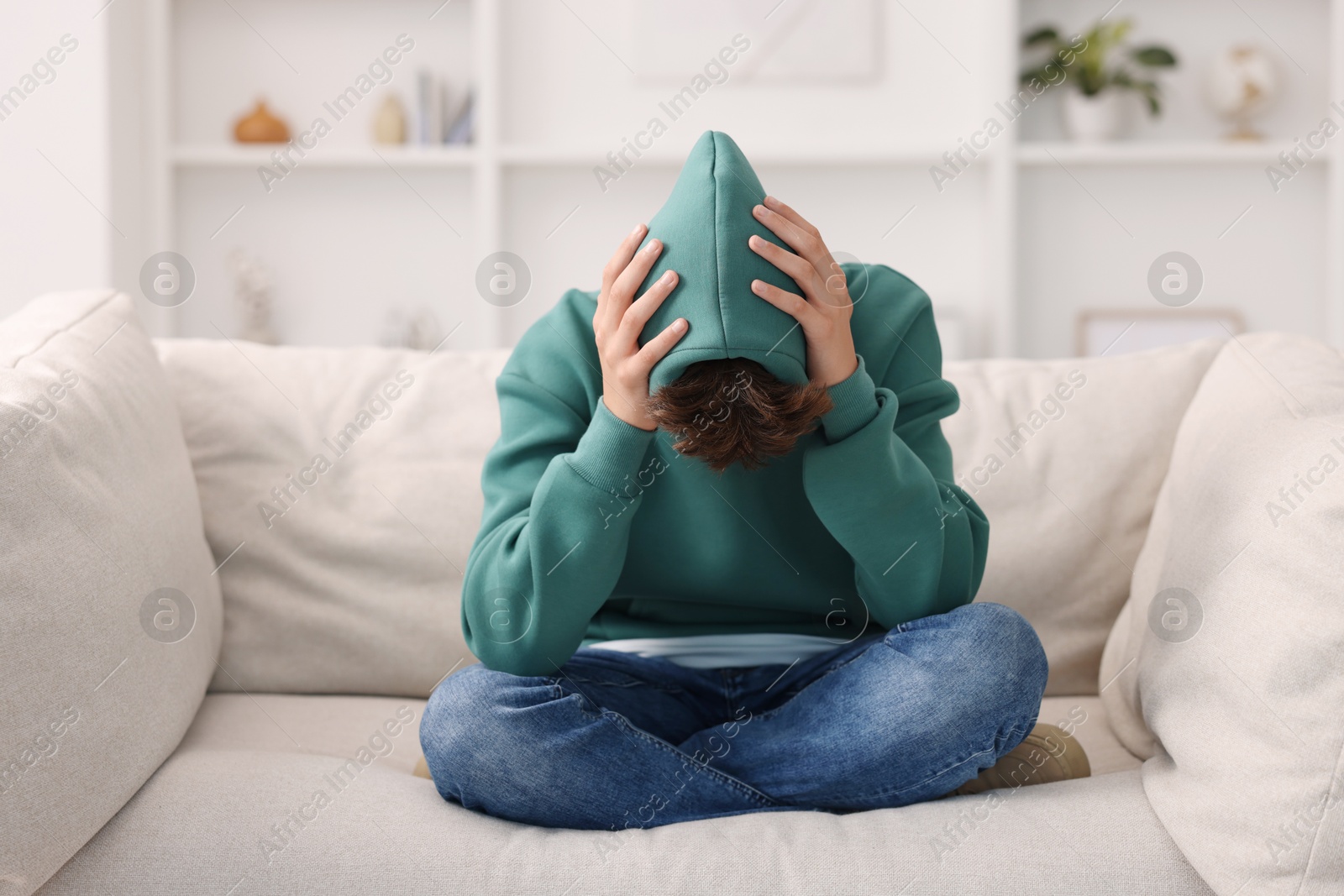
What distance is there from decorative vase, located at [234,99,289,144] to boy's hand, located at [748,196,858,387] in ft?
6.97

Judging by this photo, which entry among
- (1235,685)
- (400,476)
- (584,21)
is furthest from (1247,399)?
(584,21)

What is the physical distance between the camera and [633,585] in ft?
3.44

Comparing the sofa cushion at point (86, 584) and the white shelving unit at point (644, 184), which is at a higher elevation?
the white shelving unit at point (644, 184)

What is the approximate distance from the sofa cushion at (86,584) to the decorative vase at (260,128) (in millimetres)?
1580

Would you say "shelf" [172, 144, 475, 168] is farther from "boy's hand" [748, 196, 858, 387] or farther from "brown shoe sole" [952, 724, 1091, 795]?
"brown shoe sole" [952, 724, 1091, 795]

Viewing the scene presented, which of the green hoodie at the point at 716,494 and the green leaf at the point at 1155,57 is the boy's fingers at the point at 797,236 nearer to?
the green hoodie at the point at 716,494

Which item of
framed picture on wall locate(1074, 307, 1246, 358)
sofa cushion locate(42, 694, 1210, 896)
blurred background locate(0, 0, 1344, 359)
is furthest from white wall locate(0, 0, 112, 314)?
framed picture on wall locate(1074, 307, 1246, 358)

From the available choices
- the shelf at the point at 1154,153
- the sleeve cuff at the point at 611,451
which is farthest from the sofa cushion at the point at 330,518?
the shelf at the point at 1154,153

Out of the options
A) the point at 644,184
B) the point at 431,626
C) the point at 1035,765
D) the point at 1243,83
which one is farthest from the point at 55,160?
the point at 1243,83

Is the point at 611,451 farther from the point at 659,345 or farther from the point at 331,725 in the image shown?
the point at 331,725

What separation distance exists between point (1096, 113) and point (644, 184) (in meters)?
1.14

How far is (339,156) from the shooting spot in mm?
2533

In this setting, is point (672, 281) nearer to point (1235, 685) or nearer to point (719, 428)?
point (719, 428)

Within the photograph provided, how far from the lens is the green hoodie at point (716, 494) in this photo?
83 cm
